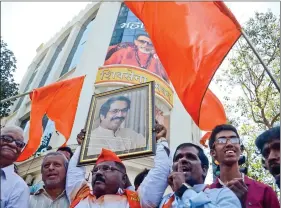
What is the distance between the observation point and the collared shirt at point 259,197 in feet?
8.97

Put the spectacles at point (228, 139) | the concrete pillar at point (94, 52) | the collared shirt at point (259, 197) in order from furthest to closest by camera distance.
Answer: the concrete pillar at point (94, 52), the spectacles at point (228, 139), the collared shirt at point (259, 197)

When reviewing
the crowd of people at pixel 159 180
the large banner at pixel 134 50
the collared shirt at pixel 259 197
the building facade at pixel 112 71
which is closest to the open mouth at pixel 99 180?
the crowd of people at pixel 159 180

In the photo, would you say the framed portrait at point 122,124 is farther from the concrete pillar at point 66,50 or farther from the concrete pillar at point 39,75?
the concrete pillar at point 39,75

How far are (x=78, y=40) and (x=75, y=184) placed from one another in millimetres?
12656

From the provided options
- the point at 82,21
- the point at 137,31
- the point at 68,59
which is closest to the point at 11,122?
the point at 68,59

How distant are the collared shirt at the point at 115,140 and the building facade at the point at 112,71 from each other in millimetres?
5801

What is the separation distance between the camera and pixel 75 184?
11.3 ft

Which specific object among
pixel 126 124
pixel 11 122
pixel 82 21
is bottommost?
pixel 126 124

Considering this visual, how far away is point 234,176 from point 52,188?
5.11ft

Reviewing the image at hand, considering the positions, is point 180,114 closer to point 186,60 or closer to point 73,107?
point 73,107

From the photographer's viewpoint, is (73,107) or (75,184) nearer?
(75,184)

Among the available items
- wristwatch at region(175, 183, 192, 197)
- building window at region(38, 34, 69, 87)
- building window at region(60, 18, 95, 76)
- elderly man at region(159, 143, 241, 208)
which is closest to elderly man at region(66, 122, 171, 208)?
elderly man at region(159, 143, 241, 208)

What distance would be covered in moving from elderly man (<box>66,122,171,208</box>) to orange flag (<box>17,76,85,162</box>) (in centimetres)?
191

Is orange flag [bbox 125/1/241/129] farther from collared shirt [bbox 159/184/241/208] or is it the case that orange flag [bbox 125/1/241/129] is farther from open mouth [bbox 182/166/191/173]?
collared shirt [bbox 159/184/241/208]
